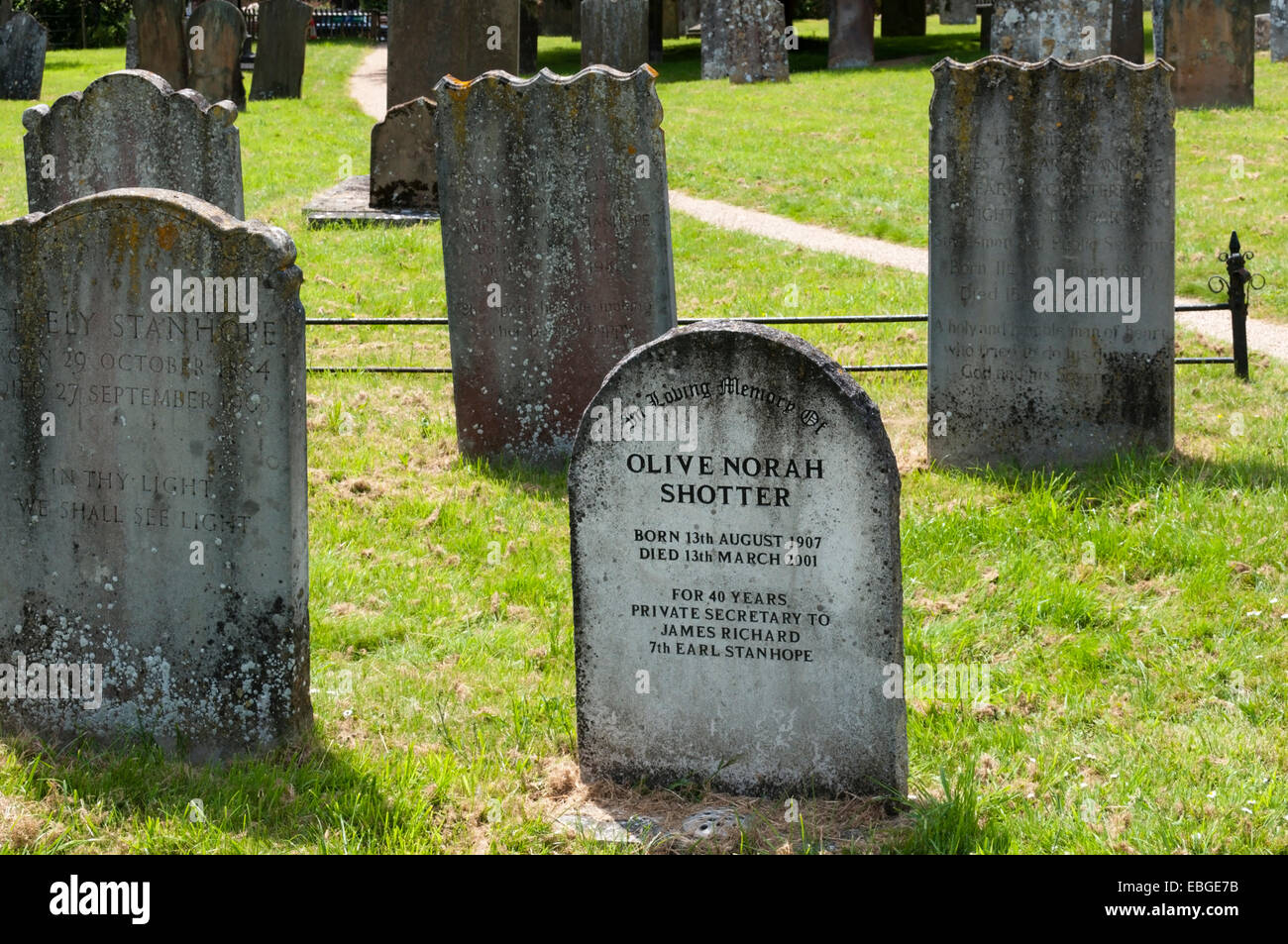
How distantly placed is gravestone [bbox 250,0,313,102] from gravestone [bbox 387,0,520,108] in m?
13.1

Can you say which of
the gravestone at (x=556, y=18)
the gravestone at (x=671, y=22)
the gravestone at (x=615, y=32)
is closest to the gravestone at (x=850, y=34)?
the gravestone at (x=615, y=32)

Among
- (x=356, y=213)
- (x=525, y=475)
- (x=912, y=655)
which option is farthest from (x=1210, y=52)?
(x=912, y=655)

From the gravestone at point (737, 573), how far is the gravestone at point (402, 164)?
11.1 metres

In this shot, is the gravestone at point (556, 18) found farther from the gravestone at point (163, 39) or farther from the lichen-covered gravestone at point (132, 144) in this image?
the lichen-covered gravestone at point (132, 144)

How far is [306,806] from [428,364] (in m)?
6.43

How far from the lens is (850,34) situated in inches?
1146

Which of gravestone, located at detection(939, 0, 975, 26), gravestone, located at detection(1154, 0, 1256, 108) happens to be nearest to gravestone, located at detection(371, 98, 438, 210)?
gravestone, located at detection(1154, 0, 1256, 108)

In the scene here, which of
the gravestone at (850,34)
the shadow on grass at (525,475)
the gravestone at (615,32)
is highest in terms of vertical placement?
the gravestone at (850,34)

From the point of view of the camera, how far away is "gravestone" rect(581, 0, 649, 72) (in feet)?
79.9

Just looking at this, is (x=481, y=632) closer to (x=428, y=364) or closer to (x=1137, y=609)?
(x=1137, y=609)

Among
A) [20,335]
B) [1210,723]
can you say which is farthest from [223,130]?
[1210,723]

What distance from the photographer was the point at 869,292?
40.5 ft

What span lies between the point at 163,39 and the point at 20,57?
5530 mm

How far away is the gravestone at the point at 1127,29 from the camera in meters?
22.0
